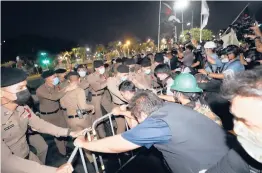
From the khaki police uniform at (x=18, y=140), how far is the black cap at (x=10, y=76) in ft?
1.45

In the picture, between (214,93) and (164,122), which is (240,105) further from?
(214,93)

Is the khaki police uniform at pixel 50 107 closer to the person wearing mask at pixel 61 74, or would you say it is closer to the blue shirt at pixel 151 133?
the person wearing mask at pixel 61 74

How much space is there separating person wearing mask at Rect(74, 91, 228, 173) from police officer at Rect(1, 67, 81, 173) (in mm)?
727

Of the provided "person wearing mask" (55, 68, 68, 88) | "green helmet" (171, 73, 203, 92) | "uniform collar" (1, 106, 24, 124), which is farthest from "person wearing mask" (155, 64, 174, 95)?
"person wearing mask" (55, 68, 68, 88)

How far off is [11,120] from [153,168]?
2894 mm

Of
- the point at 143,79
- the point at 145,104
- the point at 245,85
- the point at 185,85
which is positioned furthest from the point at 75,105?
the point at 245,85

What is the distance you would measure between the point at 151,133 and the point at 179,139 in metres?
0.30

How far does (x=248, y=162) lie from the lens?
5.24 feet

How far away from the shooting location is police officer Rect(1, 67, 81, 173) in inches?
93.0

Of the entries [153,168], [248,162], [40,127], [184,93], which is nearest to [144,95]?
[184,93]

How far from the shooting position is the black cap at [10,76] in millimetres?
2795

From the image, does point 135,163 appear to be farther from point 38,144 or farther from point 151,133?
point 151,133

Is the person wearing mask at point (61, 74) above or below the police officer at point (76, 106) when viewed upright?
above

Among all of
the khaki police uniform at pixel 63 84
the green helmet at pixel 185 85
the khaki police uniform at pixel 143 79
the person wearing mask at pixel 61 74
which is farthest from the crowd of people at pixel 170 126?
the khaki police uniform at pixel 143 79
